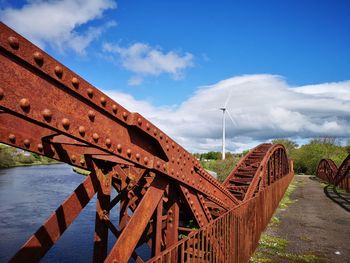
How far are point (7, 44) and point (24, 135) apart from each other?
1.73 metres

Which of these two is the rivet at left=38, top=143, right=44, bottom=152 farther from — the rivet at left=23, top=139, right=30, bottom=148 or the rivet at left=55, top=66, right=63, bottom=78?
the rivet at left=55, top=66, right=63, bottom=78

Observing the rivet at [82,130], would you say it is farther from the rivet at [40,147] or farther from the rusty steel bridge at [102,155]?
the rivet at [40,147]

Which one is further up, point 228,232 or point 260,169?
point 260,169

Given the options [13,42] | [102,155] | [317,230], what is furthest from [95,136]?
[317,230]

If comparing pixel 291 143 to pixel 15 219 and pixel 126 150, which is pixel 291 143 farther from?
pixel 126 150

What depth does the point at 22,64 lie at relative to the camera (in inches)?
72.4

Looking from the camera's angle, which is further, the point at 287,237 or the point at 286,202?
the point at 286,202

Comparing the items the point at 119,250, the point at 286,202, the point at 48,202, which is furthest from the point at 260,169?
the point at 48,202

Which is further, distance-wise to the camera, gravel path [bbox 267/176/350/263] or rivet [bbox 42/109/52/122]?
gravel path [bbox 267/176/350/263]

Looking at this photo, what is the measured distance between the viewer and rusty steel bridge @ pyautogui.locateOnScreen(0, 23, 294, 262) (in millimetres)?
1881

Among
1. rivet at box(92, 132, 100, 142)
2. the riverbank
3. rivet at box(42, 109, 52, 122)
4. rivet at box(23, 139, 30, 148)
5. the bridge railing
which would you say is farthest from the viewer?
the riverbank

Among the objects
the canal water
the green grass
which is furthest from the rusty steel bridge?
the canal water

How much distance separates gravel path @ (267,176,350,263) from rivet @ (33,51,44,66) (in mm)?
8007

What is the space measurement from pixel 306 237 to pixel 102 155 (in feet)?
27.3
